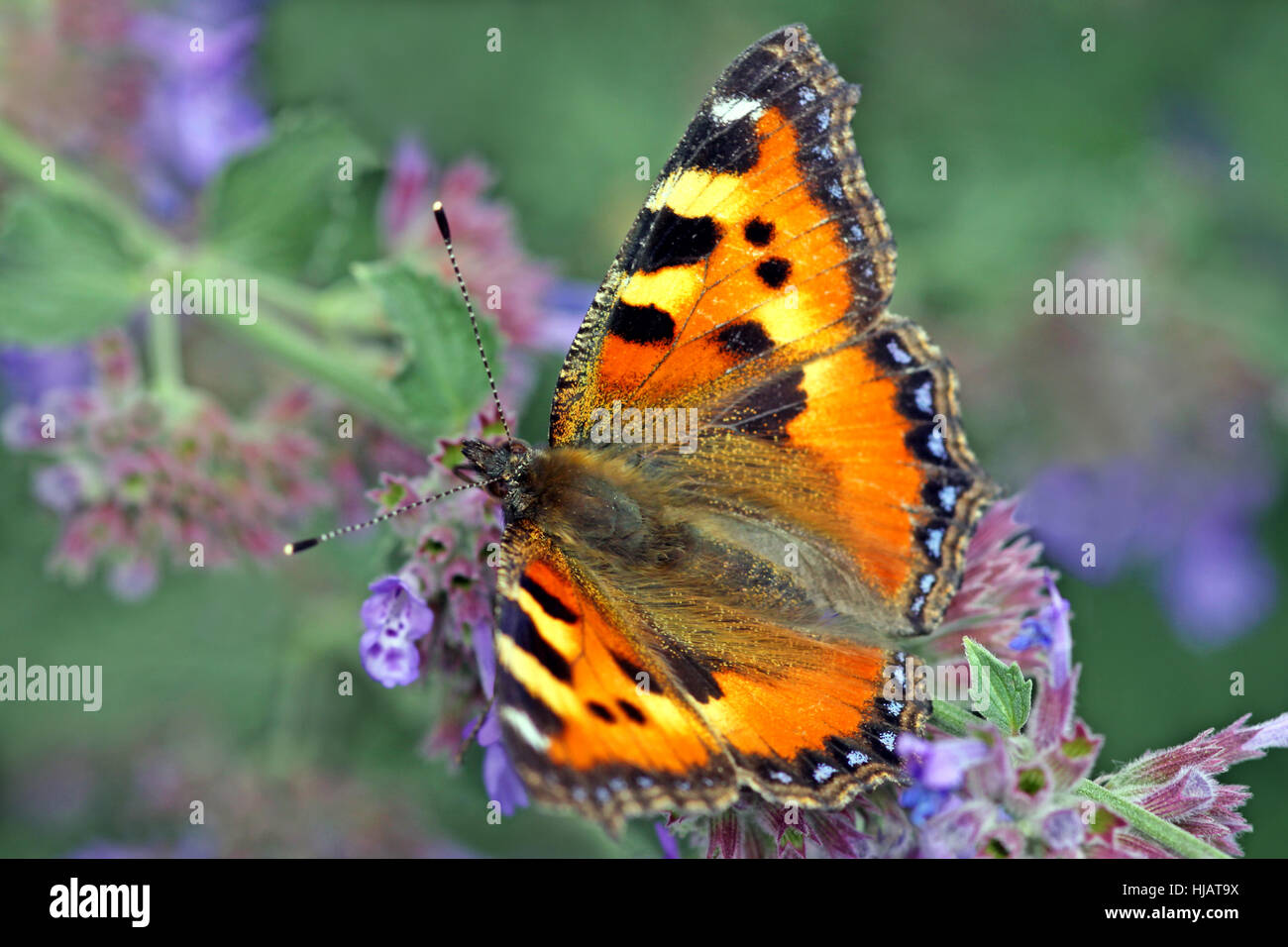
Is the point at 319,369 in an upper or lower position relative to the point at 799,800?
upper

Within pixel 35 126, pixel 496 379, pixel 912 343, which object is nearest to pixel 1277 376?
pixel 912 343

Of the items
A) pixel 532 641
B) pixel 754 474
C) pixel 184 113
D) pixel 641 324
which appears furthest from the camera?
pixel 184 113

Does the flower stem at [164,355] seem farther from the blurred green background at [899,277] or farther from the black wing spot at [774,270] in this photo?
the black wing spot at [774,270]

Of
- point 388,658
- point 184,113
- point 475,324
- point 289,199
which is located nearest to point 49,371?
point 184,113

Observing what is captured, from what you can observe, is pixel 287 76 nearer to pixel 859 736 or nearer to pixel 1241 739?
pixel 859 736

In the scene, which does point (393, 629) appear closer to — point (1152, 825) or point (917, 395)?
point (917, 395)

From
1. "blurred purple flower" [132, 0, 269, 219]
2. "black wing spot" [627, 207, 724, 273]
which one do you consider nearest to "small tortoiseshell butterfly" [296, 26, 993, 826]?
"black wing spot" [627, 207, 724, 273]
